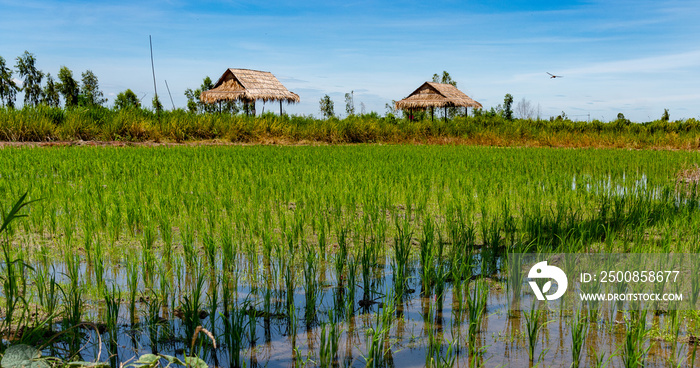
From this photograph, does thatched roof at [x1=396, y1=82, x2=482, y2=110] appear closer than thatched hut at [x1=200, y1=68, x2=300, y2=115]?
No

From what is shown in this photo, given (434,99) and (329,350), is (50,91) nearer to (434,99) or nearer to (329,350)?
(434,99)

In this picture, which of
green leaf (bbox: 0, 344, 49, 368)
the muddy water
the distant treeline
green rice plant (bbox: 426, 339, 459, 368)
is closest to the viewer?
green leaf (bbox: 0, 344, 49, 368)

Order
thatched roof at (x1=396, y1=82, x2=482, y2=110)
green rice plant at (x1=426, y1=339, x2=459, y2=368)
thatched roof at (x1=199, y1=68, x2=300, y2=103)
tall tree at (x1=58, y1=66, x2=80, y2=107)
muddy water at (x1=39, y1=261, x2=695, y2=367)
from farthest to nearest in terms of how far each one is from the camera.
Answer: tall tree at (x1=58, y1=66, x2=80, y2=107)
thatched roof at (x1=396, y1=82, x2=482, y2=110)
thatched roof at (x1=199, y1=68, x2=300, y2=103)
muddy water at (x1=39, y1=261, x2=695, y2=367)
green rice plant at (x1=426, y1=339, x2=459, y2=368)

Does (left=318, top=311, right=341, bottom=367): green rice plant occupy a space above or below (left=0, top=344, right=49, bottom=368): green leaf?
below

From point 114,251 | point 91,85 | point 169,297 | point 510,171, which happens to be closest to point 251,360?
point 169,297

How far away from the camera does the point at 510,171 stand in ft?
25.9

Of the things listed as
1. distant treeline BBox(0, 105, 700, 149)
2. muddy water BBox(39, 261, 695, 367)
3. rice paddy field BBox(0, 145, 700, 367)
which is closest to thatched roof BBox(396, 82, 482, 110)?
distant treeline BBox(0, 105, 700, 149)

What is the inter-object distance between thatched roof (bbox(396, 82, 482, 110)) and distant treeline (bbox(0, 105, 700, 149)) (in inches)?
195

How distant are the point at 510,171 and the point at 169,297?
20.6 ft

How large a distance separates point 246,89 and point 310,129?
6525 millimetres

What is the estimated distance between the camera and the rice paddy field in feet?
7.00

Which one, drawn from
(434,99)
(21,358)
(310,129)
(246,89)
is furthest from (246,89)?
(21,358)

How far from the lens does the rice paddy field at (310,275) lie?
2133 mm

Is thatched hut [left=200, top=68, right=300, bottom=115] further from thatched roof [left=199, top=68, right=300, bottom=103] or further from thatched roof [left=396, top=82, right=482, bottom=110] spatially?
thatched roof [left=396, top=82, right=482, bottom=110]
